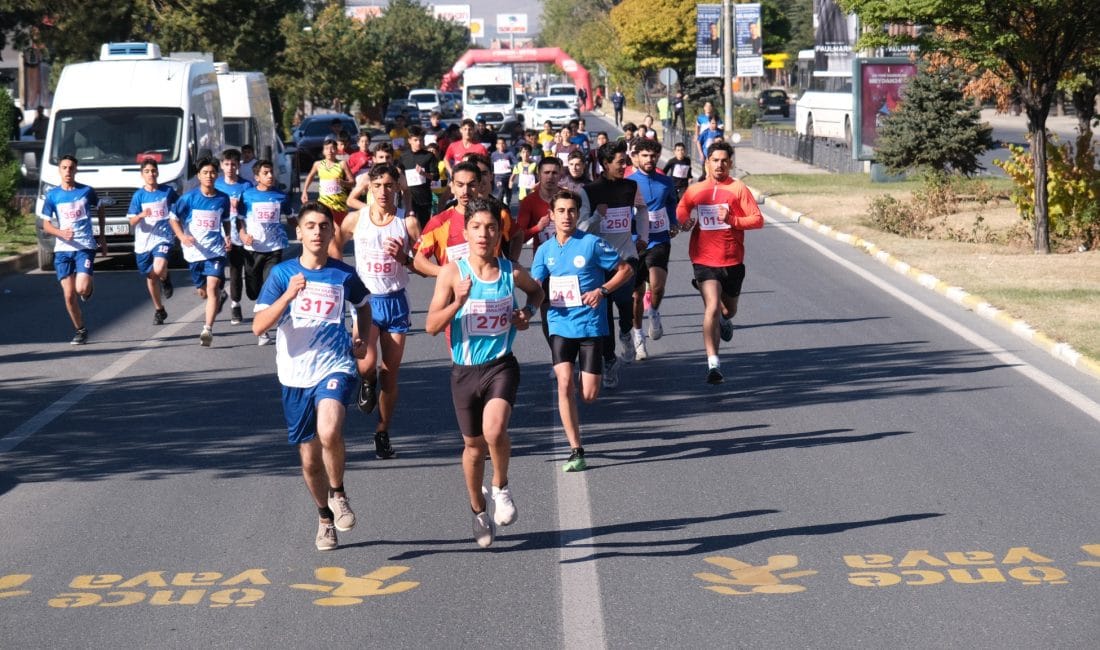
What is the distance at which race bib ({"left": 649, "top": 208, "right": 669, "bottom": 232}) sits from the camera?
13633mm

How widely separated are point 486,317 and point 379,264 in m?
2.64

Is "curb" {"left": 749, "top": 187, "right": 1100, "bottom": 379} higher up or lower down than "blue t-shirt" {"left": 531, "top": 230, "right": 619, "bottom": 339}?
lower down

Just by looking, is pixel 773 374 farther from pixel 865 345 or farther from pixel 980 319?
pixel 980 319

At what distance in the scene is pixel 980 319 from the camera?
1584 centimetres

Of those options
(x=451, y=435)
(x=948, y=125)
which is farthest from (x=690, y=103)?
(x=451, y=435)

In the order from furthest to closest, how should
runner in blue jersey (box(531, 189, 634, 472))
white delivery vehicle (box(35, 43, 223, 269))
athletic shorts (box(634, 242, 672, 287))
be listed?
white delivery vehicle (box(35, 43, 223, 269)), athletic shorts (box(634, 242, 672, 287)), runner in blue jersey (box(531, 189, 634, 472))

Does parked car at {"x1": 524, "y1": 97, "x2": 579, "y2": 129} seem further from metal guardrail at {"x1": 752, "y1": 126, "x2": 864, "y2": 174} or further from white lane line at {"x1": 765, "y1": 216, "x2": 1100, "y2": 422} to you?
white lane line at {"x1": 765, "y1": 216, "x2": 1100, "y2": 422}

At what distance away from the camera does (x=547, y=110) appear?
231 ft

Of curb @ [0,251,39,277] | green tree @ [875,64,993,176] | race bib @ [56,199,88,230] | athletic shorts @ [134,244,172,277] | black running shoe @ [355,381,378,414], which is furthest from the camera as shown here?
green tree @ [875,64,993,176]

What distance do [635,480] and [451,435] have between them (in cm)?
185

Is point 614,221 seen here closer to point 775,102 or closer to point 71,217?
point 71,217

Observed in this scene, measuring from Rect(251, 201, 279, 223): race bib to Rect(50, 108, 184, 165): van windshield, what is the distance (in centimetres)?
846

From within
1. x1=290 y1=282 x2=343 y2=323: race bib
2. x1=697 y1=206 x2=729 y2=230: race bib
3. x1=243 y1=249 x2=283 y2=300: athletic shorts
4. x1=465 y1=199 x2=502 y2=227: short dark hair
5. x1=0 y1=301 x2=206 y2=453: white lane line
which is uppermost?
x1=465 y1=199 x2=502 y2=227: short dark hair

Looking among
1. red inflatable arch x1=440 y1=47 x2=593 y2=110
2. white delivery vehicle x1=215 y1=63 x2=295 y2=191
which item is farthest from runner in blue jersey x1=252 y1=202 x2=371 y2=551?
red inflatable arch x1=440 y1=47 x2=593 y2=110
